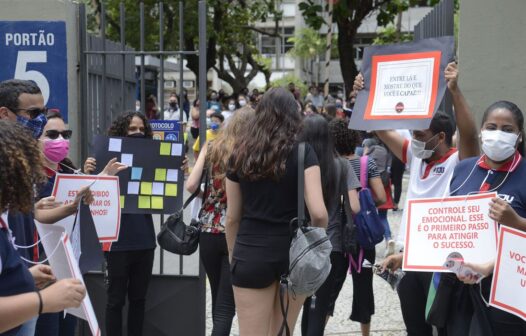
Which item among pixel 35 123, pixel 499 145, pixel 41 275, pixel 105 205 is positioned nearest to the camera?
pixel 41 275

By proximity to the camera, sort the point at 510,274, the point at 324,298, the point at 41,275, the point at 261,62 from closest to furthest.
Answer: the point at 41,275, the point at 510,274, the point at 324,298, the point at 261,62

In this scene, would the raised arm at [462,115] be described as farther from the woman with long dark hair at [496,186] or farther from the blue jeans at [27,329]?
the blue jeans at [27,329]

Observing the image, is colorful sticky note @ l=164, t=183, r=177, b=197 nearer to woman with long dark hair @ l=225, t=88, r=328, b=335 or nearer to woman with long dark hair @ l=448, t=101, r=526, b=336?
woman with long dark hair @ l=225, t=88, r=328, b=335

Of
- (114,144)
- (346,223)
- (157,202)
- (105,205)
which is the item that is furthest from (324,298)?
(114,144)

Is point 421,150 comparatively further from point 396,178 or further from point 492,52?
point 396,178

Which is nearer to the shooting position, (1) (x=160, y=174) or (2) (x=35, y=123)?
(2) (x=35, y=123)

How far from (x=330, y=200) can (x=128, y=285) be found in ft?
5.33

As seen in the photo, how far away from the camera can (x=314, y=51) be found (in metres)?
52.7

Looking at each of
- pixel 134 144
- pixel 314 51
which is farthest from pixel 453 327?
pixel 314 51

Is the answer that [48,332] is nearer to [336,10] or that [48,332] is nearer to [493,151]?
[493,151]

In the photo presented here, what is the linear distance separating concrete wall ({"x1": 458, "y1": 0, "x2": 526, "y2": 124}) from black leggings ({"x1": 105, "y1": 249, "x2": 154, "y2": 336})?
2.69 meters

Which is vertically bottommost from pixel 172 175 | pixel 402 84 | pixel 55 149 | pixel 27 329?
pixel 27 329

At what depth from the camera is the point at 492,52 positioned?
209 inches

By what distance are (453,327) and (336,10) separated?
10719mm
